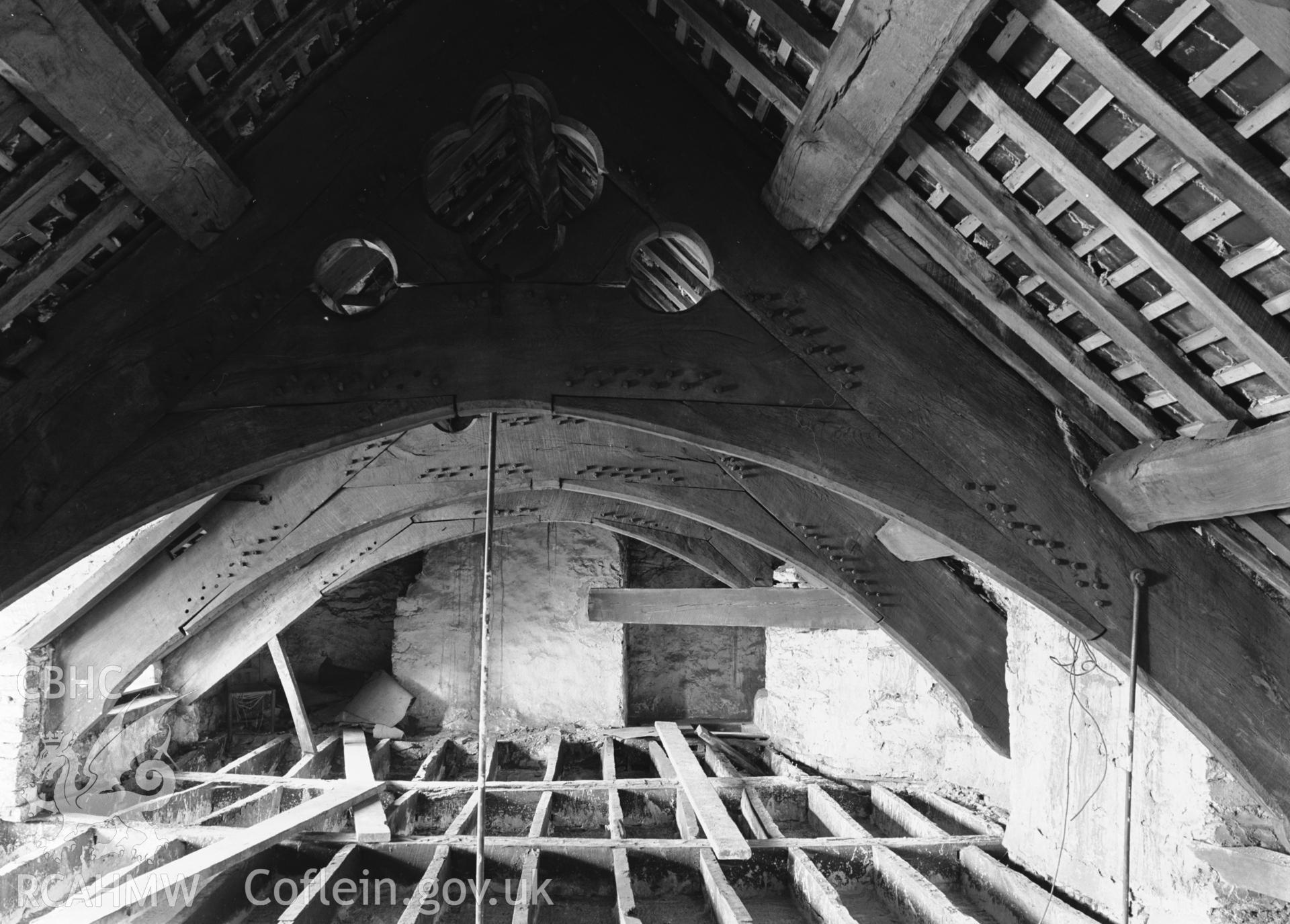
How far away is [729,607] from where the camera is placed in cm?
731

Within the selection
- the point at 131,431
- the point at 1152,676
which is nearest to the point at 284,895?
the point at 131,431

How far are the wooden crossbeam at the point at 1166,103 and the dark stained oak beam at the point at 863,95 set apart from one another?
0.50 feet

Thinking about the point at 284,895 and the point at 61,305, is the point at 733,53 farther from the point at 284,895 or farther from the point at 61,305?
the point at 284,895

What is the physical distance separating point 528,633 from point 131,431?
792 cm

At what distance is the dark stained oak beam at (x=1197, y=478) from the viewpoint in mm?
2090

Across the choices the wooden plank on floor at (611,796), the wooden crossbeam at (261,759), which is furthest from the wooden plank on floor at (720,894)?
the wooden crossbeam at (261,759)

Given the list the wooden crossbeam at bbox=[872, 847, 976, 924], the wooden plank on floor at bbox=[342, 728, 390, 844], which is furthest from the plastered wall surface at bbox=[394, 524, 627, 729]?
the wooden crossbeam at bbox=[872, 847, 976, 924]

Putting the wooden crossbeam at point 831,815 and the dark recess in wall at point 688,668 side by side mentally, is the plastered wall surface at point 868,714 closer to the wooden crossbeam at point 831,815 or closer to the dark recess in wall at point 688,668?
the wooden crossbeam at point 831,815

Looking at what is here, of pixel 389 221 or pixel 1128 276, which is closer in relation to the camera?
pixel 1128 276

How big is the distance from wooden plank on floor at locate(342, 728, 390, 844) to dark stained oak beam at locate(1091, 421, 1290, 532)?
428 cm

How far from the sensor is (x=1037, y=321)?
8.09ft

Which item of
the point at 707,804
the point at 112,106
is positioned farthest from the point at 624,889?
the point at 112,106

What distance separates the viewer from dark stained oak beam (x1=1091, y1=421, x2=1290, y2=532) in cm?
209

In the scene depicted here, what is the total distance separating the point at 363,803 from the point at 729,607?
307 cm
